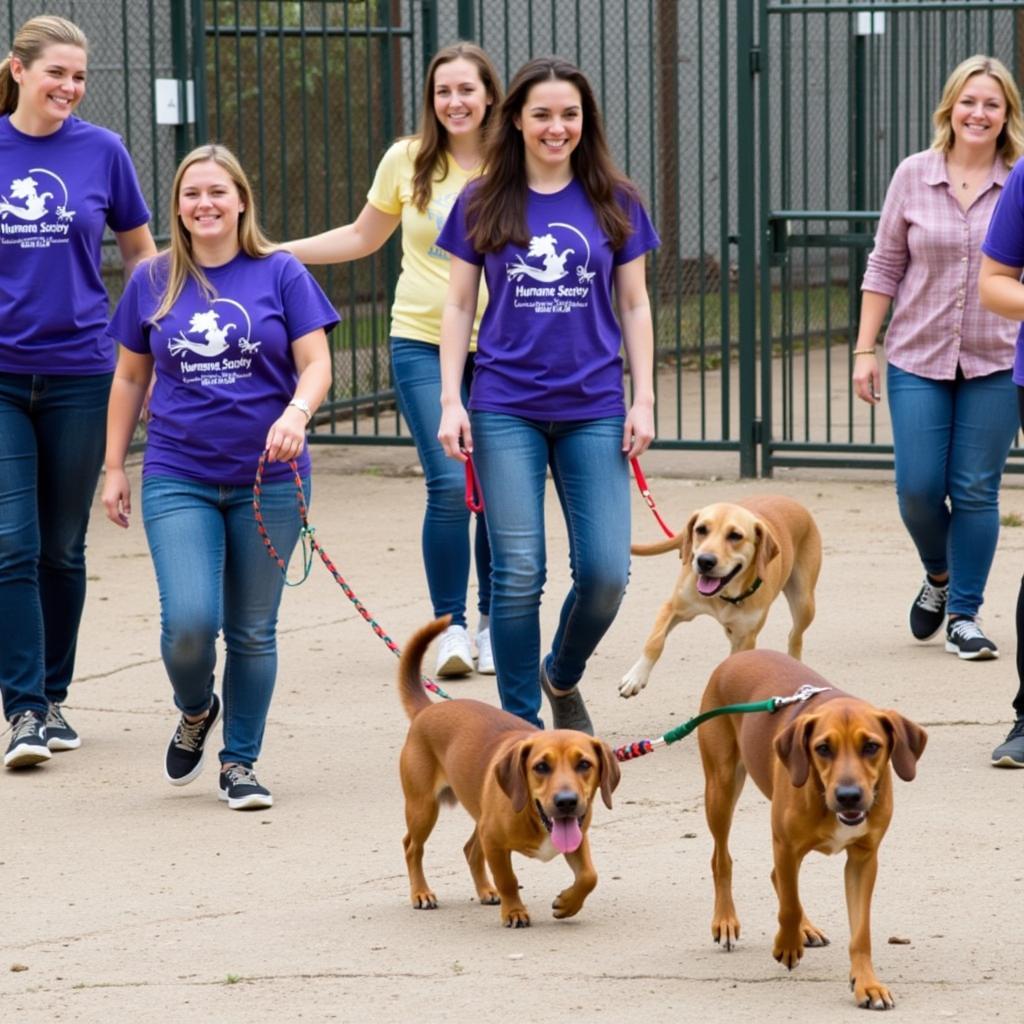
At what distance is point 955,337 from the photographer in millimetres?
7133

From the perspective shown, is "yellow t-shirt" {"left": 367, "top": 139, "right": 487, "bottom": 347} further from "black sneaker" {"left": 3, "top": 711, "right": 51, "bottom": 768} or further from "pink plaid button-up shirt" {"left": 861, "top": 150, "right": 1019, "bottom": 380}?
"black sneaker" {"left": 3, "top": 711, "right": 51, "bottom": 768}

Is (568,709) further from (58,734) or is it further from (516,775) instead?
(516,775)

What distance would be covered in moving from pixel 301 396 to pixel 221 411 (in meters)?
0.22

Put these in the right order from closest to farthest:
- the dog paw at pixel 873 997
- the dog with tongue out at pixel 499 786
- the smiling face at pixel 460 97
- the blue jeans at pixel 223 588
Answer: the dog paw at pixel 873 997, the dog with tongue out at pixel 499 786, the blue jeans at pixel 223 588, the smiling face at pixel 460 97

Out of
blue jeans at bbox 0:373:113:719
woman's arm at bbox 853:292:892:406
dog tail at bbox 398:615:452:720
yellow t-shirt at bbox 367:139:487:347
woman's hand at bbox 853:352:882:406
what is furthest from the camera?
woman's hand at bbox 853:352:882:406

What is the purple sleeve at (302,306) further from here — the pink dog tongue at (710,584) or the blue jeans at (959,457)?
the blue jeans at (959,457)

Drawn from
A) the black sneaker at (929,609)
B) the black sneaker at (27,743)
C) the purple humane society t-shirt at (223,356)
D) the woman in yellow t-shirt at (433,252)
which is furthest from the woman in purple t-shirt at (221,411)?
the black sneaker at (929,609)

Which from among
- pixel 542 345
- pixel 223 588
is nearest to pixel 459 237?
pixel 542 345

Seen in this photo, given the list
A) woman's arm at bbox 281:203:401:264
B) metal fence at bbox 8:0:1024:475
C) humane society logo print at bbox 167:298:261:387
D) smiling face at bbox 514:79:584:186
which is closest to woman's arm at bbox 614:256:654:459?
smiling face at bbox 514:79:584:186

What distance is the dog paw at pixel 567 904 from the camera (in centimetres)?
464

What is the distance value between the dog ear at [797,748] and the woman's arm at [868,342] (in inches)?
136

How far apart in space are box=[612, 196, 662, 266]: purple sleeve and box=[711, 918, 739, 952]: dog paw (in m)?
2.12

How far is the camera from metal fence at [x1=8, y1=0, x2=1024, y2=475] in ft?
37.1

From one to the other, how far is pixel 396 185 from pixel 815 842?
3.57 m
